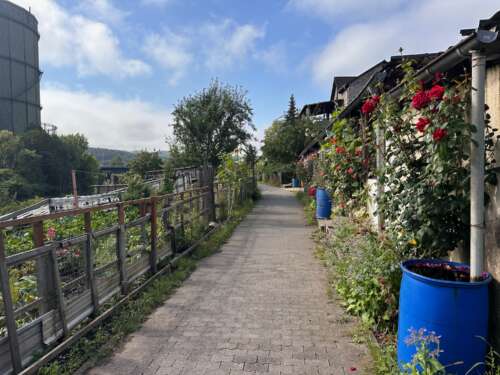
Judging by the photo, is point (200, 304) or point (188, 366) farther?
point (200, 304)

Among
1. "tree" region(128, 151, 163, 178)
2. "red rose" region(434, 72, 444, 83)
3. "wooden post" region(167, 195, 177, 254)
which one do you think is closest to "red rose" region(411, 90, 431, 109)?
"red rose" region(434, 72, 444, 83)

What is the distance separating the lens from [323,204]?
9.70 meters

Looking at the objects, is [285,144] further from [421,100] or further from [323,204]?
[421,100]

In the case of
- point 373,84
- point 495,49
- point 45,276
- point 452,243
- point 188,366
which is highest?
point 373,84

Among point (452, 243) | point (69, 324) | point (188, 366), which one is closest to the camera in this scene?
point (452, 243)

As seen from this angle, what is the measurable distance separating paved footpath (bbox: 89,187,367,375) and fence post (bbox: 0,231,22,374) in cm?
60

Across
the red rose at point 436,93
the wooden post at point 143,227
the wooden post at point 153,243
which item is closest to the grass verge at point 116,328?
the wooden post at point 153,243

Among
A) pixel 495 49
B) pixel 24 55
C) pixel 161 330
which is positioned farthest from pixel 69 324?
pixel 24 55

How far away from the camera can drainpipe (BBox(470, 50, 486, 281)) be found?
7.38 feet

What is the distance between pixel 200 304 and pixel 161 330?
0.78 metres

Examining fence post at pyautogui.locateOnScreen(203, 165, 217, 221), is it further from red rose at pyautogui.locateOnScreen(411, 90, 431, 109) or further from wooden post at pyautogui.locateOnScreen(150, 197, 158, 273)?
red rose at pyautogui.locateOnScreen(411, 90, 431, 109)

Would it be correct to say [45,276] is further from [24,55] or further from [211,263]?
[24,55]

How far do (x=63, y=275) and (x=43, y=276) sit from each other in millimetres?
359

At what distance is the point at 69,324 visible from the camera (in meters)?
3.17
